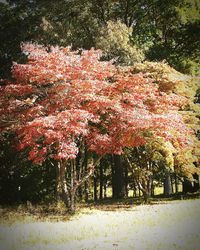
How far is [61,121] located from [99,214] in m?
4.08

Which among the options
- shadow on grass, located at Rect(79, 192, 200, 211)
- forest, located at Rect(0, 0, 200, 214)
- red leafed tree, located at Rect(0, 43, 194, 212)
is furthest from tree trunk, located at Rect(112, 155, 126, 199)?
red leafed tree, located at Rect(0, 43, 194, 212)

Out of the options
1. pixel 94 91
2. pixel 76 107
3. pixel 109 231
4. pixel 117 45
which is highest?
pixel 117 45

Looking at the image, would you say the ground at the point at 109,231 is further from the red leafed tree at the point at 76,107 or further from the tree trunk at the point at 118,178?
the tree trunk at the point at 118,178

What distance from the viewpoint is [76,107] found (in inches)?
560

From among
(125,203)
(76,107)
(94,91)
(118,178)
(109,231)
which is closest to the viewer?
(109,231)

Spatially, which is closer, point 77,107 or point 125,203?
point 77,107

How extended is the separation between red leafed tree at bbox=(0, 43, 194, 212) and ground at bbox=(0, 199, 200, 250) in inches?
86.2

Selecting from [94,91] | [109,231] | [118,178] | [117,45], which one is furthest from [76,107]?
[118,178]

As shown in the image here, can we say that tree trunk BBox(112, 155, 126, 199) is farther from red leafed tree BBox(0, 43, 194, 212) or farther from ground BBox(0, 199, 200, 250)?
ground BBox(0, 199, 200, 250)

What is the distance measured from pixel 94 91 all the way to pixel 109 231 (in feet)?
18.4

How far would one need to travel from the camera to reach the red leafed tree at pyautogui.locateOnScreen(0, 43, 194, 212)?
13279 millimetres

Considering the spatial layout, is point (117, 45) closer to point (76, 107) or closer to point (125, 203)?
point (76, 107)

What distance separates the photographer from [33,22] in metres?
20.5

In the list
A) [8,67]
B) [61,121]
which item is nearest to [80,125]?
[61,121]
